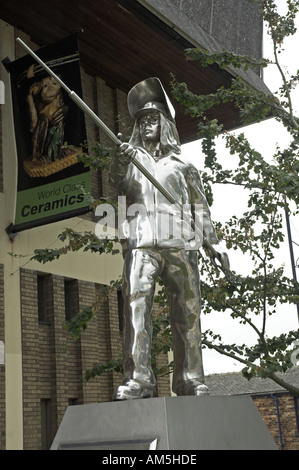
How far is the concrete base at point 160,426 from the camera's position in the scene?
3748 millimetres

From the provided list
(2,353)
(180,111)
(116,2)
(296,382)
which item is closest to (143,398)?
(2,353)

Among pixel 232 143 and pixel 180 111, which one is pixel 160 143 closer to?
pixel 232 143

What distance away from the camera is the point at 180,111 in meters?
17.1

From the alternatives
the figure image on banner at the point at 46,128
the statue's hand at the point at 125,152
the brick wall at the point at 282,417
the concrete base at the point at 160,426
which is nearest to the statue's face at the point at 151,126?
the statue's hand at the point at 125,152

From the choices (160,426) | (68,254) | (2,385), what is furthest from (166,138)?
(68,254)

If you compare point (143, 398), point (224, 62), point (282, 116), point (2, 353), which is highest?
point (224, 62)

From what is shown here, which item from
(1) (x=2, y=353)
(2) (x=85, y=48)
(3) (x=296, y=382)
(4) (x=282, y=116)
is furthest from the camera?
(3) (x=296, y=382)

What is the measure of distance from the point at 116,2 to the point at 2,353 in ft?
23.0

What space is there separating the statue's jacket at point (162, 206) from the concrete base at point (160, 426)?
1107 mm

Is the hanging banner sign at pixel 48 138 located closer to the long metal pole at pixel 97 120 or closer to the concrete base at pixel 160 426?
the long metal pole at pixel 97 120

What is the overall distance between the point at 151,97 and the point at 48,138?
6.83m

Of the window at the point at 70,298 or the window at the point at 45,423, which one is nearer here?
the window at the point at 45,423

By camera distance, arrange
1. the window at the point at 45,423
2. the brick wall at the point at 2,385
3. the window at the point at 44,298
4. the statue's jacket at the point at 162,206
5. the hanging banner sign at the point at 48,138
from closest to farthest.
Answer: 1. the statue's jacket at the point at 162,206
2. the hanging banner sign at the point at 48,138
3. the brick wall at the point at 2,385
4. the window at the point at 45,423
5. the window at the point at 44,298
